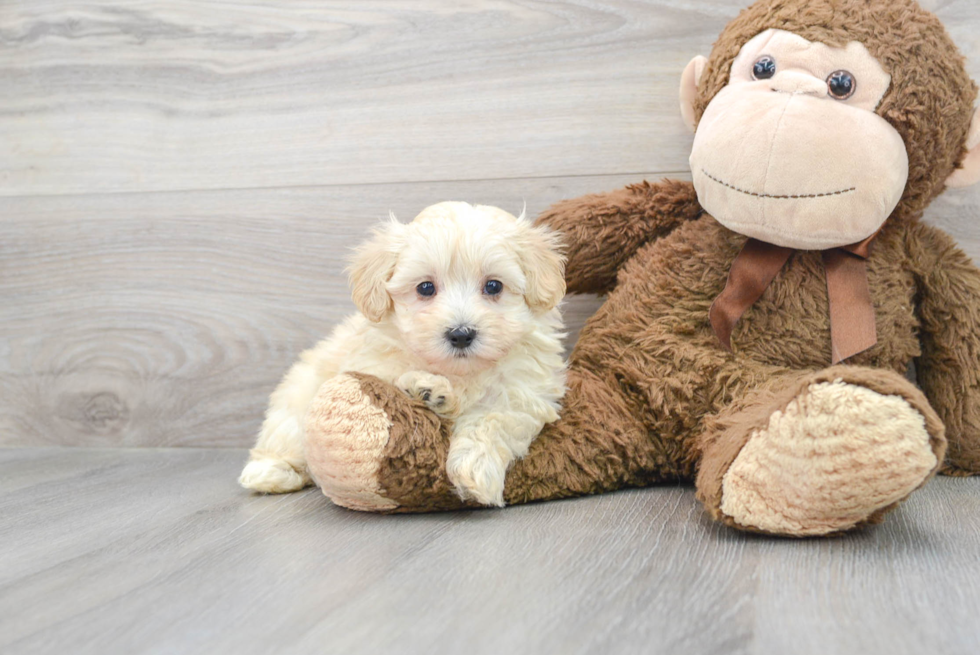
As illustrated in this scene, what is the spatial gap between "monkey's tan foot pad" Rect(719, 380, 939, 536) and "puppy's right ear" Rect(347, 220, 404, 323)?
47 cm

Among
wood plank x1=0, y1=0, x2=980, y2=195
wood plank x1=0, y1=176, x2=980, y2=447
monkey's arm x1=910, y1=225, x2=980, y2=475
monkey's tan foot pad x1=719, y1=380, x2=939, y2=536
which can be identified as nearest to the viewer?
monkey's tan foot pad x1=719, y1=380, x2=939, y2=536

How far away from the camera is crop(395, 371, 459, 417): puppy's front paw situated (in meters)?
1.06

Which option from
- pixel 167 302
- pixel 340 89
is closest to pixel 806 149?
pixel 340 89

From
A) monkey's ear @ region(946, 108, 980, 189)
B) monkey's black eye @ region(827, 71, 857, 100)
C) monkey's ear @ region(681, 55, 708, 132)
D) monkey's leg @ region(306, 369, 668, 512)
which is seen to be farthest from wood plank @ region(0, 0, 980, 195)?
monkey's leg @ region(306, 369, 668, 512)

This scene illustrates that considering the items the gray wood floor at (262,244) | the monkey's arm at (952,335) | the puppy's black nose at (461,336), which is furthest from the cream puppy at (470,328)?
the monkey's arm at (952,335)

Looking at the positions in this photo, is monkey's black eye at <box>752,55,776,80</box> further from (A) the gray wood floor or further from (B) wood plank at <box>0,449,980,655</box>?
(B) wood plank at <box>0,449,980,655</box>

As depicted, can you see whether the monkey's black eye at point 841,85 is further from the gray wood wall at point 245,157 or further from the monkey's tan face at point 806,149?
the gray wood wall at point 245,157

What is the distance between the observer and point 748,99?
3.48ft

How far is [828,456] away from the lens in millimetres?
843

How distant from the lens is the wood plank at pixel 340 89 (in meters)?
1.40

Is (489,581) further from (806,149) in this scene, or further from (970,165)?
(970,165)

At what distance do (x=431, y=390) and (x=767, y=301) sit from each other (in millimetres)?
471

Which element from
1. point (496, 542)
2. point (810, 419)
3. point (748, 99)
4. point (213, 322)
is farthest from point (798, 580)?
point (213, 322)

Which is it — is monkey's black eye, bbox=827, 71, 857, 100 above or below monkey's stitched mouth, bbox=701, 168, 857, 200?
above
